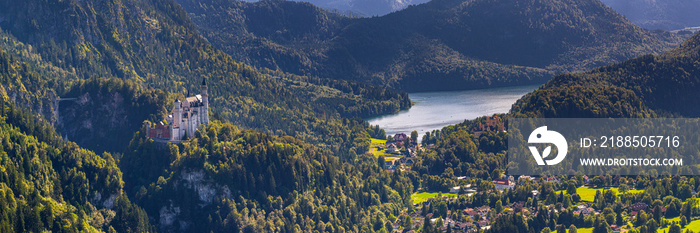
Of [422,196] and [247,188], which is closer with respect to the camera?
[247,188]

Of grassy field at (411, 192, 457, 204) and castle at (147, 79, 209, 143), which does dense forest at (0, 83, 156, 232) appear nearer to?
castle at (147, 79, 209, 143)

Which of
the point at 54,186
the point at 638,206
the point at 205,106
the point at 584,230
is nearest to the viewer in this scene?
the point at 54,186

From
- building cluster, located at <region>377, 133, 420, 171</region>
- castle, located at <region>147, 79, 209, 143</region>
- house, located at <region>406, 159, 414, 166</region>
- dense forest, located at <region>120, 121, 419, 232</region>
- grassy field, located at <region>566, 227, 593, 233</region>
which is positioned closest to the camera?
grassy field, located at <region>566, 227, 593, 233</region>

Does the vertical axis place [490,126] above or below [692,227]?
above

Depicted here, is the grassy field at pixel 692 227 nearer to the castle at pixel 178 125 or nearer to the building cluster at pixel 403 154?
the building cluster at pixel 403 154

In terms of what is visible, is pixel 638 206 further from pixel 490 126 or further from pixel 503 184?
pixel 490 126

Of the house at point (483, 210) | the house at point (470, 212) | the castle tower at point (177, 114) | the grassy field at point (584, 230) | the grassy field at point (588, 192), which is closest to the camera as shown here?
the grassy field at point (584, 230)

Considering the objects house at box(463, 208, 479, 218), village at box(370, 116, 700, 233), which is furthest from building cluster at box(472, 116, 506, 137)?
house at box(463, 208, 479, 218)

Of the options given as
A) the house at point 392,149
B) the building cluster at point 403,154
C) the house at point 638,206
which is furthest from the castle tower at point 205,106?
the house at point 638,206

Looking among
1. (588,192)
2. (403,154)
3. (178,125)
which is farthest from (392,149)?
(178,125)

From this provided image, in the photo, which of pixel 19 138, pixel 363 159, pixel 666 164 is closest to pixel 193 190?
pixel 19 138

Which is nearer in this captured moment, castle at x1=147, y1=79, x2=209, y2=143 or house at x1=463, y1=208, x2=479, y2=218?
castle at x1=147, y1=79, x2=209, y2=143

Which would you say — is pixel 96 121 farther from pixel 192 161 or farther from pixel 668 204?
pixel 668 204
